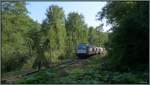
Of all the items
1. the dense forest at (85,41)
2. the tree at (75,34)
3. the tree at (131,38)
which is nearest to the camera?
the dense forest at (85,41)

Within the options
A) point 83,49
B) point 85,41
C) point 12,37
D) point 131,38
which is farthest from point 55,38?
point 12,37

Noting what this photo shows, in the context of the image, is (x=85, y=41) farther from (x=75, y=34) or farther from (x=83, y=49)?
(x=83, y=49)

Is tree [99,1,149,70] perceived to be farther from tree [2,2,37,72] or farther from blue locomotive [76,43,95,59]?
tree [2,2,37,72]

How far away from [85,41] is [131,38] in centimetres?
114

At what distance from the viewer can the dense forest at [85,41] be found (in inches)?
235

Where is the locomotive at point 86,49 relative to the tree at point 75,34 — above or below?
below

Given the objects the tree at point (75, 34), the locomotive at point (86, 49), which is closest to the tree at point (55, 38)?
the locomotive at point (86, 49)

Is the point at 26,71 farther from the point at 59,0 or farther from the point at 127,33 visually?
the point at 59,0

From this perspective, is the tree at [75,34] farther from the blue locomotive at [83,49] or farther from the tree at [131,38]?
the tree at [131,38]

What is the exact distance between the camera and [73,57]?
29.1ft

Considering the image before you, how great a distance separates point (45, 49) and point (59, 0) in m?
4.01

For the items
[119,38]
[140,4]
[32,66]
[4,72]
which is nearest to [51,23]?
[32,66]

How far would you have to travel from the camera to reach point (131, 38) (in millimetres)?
7152

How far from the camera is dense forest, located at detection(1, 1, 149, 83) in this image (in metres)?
5.98
